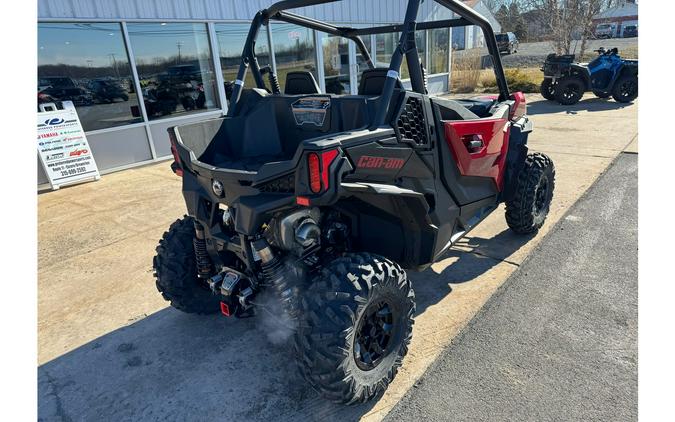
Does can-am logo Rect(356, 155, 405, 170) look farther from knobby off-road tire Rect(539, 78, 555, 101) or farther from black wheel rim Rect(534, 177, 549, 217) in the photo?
knobby off-road tire Rect(539, 78, 555, 101)

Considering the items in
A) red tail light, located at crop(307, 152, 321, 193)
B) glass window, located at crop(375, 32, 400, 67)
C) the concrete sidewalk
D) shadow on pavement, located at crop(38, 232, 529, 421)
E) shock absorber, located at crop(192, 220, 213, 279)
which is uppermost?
glass window, located at crop(375, 32, 400, 67)

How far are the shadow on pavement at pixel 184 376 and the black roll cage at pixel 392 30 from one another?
153 centimetres

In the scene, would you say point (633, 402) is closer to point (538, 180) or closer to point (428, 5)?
point (538, 180)

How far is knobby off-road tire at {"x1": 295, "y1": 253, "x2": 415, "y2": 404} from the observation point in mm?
2096

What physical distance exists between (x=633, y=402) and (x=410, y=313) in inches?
47.2

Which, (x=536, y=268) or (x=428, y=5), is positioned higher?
(x=428, y=5)

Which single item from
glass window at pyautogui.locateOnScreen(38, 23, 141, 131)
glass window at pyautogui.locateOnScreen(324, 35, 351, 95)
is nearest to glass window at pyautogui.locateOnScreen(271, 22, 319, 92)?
glass window at pyautogui.locateOnScreen(324, 35, 351, 95)

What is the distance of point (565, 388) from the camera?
238cm

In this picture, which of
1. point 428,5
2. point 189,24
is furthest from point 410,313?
point 428,5

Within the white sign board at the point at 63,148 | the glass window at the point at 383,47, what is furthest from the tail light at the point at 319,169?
the glass window at the point at 383,47

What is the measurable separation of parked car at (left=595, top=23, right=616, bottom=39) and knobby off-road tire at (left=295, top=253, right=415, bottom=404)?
156 feet

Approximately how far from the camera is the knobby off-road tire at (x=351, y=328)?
2096 mm

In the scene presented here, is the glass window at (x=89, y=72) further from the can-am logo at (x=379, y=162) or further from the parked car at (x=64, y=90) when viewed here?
the can-am logo at (x=379, y=162)

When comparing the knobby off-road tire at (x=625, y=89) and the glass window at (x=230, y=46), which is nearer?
the glass window at (x=230, y=46)
